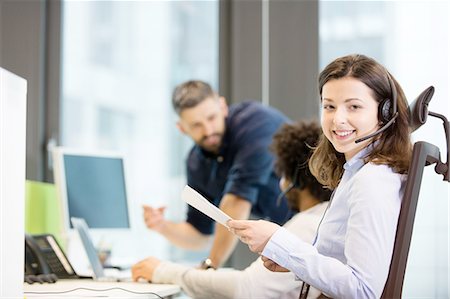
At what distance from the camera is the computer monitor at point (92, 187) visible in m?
2.56

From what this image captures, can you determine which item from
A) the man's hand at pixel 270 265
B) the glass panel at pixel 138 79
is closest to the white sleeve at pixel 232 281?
the man's hand at pixel 270 265

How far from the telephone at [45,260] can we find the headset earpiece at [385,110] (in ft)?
4.15

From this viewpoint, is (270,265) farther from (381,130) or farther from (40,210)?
(40,210)

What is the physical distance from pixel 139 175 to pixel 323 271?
2371 mm

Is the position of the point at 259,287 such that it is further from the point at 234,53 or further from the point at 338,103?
the point at 234,53

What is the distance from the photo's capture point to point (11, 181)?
1.45m

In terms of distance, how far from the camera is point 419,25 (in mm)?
2955

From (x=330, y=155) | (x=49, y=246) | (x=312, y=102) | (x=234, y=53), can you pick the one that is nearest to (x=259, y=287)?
(x=330, y=155)

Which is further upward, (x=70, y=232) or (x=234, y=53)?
(x=234, y=53)

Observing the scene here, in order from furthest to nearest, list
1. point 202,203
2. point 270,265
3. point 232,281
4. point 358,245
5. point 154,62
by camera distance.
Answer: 1. point 154,62
2. point 232,281
3. point 270,265
4. point 202,203
5. point 358,245

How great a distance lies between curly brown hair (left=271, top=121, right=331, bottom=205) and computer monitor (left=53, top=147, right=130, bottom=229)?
0.78m

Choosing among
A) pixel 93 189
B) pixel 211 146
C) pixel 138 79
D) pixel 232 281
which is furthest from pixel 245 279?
pixel 138 79

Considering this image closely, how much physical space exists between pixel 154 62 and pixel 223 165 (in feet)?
3.27

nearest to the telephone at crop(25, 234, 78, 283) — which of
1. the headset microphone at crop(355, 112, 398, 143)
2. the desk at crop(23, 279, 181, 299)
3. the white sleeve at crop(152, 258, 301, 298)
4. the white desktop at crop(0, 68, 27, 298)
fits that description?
the desk at crop(23, 279, 181, 299)
